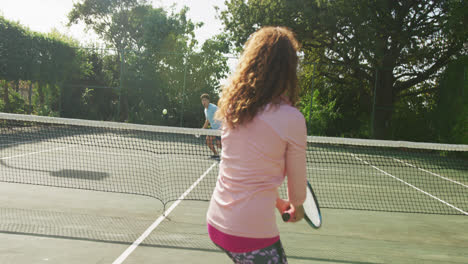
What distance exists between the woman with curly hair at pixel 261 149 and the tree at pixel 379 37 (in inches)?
738

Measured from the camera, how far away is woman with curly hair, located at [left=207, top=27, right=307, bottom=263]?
1613 millimetres

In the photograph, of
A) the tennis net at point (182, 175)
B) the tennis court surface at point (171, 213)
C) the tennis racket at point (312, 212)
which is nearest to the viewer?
the tennis racket at point (312, 212)

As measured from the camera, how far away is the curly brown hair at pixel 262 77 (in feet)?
5.40

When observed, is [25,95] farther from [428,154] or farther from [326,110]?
[428,154]

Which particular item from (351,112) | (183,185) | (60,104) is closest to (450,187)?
(183,185)

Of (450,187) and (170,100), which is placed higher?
(170,100)

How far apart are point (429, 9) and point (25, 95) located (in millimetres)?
18949

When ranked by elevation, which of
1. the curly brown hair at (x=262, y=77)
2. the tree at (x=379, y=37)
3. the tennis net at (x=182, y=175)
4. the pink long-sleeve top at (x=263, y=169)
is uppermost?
the tree at (x=379, y=37)

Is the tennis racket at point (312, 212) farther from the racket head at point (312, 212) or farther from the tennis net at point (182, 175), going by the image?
the tennis net at point (182, 175)

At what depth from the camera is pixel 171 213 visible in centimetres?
579

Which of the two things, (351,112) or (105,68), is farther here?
(105,68)

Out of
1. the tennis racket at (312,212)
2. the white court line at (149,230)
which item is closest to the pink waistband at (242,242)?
the tennis racket at (312,212)

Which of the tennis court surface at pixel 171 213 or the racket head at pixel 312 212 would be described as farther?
the tennis court surface at pixel 171 213

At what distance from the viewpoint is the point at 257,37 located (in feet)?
5.70
